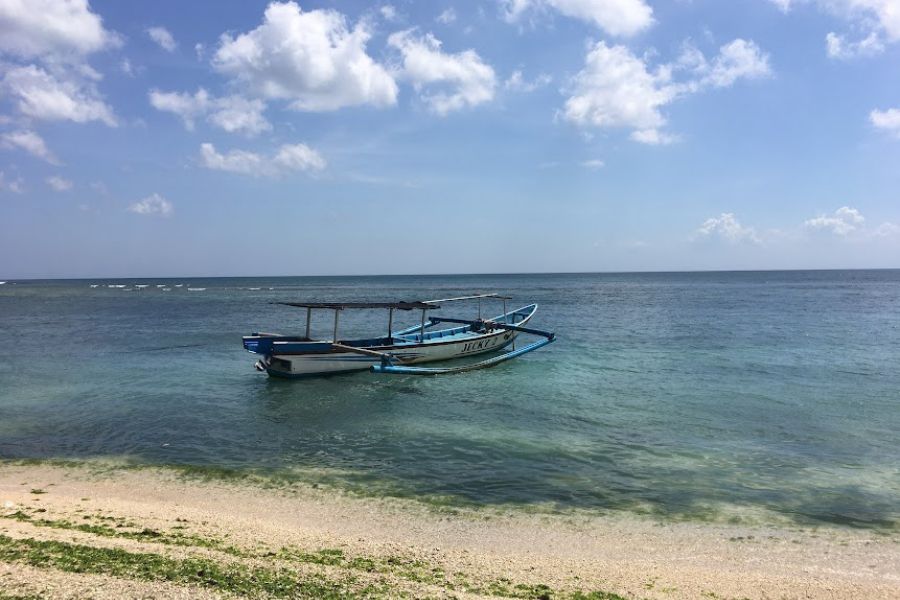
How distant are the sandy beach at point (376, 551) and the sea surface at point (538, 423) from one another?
2.85 feet

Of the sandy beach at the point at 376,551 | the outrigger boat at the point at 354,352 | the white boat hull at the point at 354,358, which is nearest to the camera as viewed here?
the sandy beach at the point at 376,551

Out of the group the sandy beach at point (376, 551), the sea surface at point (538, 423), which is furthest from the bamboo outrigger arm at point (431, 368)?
the sandy beach at point (376, 551)

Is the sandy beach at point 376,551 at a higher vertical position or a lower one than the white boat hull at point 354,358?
lower

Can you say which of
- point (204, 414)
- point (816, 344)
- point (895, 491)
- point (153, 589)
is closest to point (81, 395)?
point (204, 414)

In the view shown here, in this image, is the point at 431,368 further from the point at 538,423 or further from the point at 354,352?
the point at 538,423

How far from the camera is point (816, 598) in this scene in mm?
6777

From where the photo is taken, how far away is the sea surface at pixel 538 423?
34.5 feet

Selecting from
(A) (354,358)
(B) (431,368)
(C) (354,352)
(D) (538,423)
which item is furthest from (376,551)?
(B) (431,368)

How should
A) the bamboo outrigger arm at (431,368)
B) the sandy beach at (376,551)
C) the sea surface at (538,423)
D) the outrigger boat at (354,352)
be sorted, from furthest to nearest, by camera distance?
1. the outrigger boat at (354,352)
2. the bamboo outrigger arm at (431,368)
3. the sea surface at (538,423)
4. the sandy beach at (376,551)

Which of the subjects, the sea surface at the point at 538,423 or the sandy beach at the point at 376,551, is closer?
the sandy beach at the point at 376,551

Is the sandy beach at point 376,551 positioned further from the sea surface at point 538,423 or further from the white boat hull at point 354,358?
the white boat hull at point 354,358

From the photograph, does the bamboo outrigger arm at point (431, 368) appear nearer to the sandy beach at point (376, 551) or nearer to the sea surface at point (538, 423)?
the sea surface at point (538, 423)

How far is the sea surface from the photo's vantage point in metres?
10.5

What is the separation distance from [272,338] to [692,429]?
1489 cm
